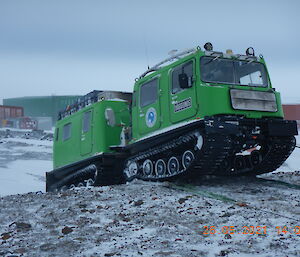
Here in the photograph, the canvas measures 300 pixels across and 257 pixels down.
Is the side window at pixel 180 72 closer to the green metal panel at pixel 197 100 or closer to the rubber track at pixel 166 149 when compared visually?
the green metal panel at pixel 197 100

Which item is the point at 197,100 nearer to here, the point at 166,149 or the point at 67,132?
the point at 166,149

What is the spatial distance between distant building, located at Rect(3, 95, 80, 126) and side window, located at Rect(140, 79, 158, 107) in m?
63.3

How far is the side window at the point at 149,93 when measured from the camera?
31.0 feet

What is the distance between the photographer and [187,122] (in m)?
8.12

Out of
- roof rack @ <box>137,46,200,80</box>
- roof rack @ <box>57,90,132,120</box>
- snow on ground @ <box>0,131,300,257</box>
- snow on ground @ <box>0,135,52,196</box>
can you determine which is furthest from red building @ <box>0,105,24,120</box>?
snow on ground @ <box>0,131,300,257</box>

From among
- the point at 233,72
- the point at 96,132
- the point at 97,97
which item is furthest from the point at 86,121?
the point at 233,72

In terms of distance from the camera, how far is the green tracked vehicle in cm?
790

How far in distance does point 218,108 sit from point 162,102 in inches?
67.7

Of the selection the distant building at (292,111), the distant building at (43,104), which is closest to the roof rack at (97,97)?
the distant building at (292,111)

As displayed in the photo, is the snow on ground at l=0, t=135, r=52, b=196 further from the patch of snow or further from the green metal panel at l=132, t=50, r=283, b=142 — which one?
the green metal panel at l=132, t=50, r=283, b=142

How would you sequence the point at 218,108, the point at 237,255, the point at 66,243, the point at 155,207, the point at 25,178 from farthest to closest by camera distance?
the point at 25,178 → the point at 218,108 → the point at 155,207 → the point at 66,243 → the point at 237,255

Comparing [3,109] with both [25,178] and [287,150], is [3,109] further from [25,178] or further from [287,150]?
[287,150]

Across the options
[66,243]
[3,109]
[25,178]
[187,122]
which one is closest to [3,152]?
[25,178]

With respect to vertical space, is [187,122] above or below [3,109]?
below
